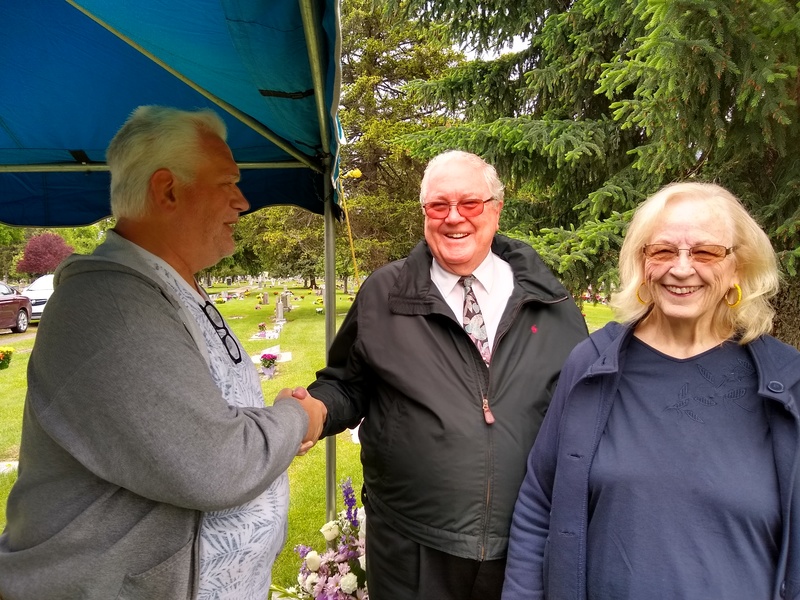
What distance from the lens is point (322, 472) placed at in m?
5.75

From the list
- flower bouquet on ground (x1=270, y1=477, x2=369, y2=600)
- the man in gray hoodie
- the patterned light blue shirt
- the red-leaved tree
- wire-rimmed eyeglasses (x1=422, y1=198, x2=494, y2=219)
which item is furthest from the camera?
the red-leaved tree

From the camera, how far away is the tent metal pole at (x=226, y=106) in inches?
72.2

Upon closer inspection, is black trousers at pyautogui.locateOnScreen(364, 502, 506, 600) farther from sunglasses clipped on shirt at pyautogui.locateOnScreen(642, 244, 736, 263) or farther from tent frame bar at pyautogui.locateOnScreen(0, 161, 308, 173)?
tent frame bar at pyautogui.locateOnScreen(0, 161, 308, 173)

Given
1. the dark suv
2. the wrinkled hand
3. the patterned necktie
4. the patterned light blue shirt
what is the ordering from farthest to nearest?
1. the dark suv
2. the patterned necktie
3. the wrinkled hand
4. the patterned light blue shirt

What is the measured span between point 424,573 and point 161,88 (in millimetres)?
2393

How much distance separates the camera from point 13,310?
1504 centimetres

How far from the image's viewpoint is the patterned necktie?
179 cm

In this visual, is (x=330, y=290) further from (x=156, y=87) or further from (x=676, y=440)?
(x=676, y=440)

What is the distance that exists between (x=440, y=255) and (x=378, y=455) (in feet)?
2.58

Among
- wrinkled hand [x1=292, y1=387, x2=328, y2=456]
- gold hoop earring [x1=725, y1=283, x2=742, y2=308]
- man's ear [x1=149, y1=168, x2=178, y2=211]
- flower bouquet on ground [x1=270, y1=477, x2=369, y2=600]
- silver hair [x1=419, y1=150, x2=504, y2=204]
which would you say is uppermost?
silver hair [x1=419, y1=150, x2=504, y2=204]

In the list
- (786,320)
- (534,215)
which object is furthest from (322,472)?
(786,320)

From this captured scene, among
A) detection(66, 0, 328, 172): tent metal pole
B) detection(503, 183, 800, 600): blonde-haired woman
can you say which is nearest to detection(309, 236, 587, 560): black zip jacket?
detection(503, 183, 800, 600): blonde-haired woman

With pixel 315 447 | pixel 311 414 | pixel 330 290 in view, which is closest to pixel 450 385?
pixel 311 414

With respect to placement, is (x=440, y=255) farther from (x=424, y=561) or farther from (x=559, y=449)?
(x=424, y=561)
